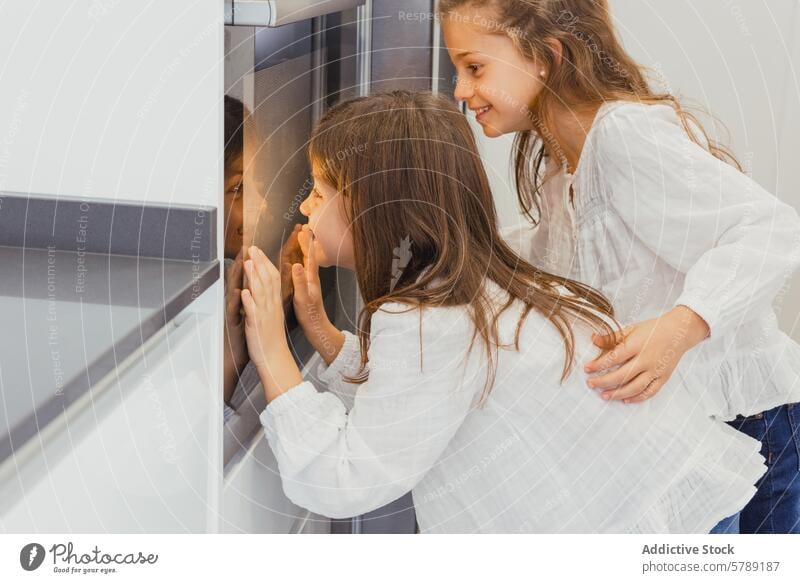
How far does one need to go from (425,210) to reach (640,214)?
0.59ft

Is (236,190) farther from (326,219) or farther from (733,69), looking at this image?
(733,69)

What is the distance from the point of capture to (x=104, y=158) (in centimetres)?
54

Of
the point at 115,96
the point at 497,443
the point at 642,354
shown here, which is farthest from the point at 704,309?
the point at 115,96

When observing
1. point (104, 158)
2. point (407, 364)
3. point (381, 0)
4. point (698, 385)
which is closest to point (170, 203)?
point (104, 158)

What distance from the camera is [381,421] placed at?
1.98 feet

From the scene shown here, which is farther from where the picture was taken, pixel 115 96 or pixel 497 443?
pixel 497 443

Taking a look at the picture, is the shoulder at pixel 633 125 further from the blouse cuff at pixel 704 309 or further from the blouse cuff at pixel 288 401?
the blouse cuff at pixel 288 401

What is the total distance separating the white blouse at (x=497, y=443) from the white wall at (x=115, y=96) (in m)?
0.16

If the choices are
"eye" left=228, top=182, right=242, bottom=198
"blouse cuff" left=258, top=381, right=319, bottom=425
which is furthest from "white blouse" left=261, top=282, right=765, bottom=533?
"eye" left=228, top=182, right=242, bottom=198

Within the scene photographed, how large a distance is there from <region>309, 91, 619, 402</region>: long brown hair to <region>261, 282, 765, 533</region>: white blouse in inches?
0.6

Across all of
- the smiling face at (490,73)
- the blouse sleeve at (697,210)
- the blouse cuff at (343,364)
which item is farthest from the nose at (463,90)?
the blouse cuff at (343,364)

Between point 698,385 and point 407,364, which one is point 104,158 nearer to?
point 407,364

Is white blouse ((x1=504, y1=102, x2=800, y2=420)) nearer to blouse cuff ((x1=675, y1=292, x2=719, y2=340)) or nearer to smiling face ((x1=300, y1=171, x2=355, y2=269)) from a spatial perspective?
blouse cuff ((x1=675, y1=292, x2=719, y2=340))
